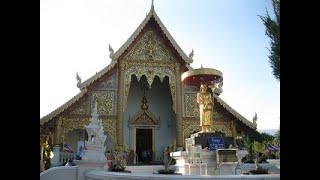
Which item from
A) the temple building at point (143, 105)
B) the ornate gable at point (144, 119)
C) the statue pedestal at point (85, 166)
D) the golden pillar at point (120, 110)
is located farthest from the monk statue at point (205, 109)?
the ornate gable at point (144, 119)

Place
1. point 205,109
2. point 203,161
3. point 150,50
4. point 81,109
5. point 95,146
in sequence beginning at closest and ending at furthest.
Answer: point 95,146, point 203,161, point 205,109, point 81,109, point 150,50

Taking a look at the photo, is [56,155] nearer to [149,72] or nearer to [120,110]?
[120,110]

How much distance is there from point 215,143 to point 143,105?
958cm

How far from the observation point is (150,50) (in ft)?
63.1

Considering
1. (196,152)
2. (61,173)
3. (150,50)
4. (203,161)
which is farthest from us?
(150,50)

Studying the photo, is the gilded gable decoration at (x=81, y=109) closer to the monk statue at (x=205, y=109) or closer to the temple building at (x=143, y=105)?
the temple building at (x=143, y=105)

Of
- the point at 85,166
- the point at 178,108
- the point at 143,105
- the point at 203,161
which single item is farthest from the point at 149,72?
the point at 85,166

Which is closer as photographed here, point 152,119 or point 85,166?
point 85,166
